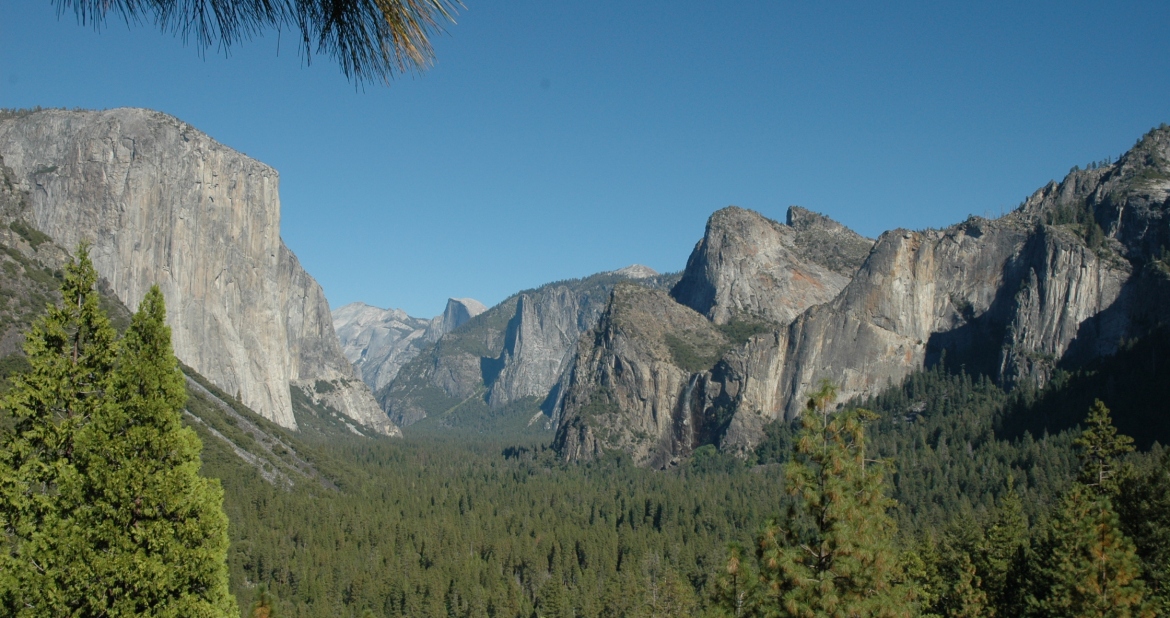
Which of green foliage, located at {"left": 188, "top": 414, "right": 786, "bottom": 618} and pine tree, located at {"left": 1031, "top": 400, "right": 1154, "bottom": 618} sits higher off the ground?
pine tree, located at {"left": 1031, "top": 400, "right": 1154, "bottom": 618}

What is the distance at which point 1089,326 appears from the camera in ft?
494

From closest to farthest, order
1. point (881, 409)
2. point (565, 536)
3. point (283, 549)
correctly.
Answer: point (283, 549) < point (565, 536) < point (881, 409)

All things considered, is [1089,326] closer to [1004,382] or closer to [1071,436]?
[1004,382]

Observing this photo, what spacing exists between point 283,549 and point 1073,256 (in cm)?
12792

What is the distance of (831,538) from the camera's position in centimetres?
2380

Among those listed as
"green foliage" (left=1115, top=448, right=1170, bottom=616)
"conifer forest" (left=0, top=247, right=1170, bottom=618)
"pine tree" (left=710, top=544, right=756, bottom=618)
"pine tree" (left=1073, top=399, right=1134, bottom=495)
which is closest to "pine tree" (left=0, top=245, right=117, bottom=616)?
"conifer forest" (left=0, top=247, right=1170, bottom=618)

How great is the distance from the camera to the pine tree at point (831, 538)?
2344 centimetres

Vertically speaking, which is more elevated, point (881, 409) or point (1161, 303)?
point (1161, 303)

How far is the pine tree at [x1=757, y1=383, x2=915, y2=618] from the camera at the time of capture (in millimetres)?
23438

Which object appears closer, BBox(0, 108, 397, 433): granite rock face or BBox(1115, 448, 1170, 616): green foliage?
BBox(1115, 448, 1170, 616): green foliage

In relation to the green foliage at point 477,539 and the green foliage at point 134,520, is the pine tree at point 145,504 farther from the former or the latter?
the green foliage at point 477,539

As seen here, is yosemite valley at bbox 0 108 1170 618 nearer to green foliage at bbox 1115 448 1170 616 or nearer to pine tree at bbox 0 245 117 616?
green foliage at bbox 1115 448 1170 616

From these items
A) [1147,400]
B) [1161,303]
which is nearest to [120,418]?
[1147,400]

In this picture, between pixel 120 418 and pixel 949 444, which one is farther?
pixel 949 444
